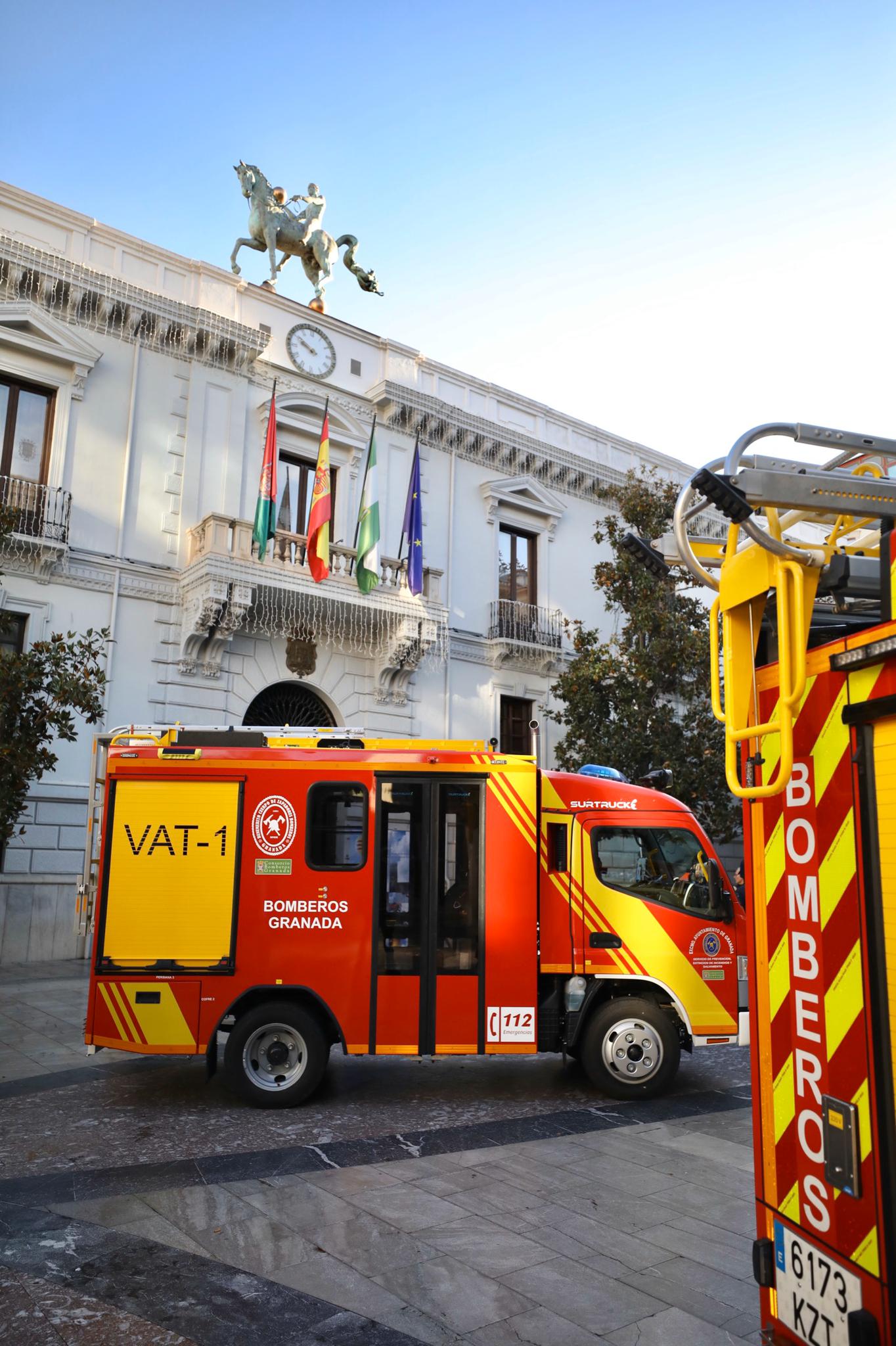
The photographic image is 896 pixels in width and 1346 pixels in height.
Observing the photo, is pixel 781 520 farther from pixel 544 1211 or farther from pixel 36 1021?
pixel 36 1021

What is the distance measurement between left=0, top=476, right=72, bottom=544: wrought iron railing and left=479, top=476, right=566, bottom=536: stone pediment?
937 cm

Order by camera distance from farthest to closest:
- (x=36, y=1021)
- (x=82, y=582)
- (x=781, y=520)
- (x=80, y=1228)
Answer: (x=82, y=582) < (x=36, y=1021) < (x=80, y=1228) < (x=781, y=520)

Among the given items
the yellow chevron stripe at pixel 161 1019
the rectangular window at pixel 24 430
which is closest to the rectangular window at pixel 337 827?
the yellow chevron stripe at pixel 161 1019

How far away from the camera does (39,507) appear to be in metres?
15.3

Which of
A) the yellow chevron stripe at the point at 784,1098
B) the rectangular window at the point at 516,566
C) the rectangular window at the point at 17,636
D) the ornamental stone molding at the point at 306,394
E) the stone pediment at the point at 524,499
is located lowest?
the yellow chevron stripe at the point at 784,1098

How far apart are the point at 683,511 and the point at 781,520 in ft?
1.59

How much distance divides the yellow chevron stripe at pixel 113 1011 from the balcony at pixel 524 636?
14167 millimetres

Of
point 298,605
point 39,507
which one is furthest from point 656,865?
point 39,507

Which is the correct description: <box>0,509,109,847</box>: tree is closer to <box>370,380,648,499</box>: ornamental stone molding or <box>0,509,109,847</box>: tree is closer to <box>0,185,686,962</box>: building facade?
<box>0,185,686,962</box>: building facade

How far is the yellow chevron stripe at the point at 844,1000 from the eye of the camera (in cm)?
260

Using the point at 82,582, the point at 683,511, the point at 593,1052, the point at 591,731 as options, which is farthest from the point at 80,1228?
the point at 591,731

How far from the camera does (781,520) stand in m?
3.21

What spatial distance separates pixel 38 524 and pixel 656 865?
1159 cm

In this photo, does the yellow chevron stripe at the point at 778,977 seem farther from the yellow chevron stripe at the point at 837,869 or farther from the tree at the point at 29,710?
the tree at the point at 29,710
